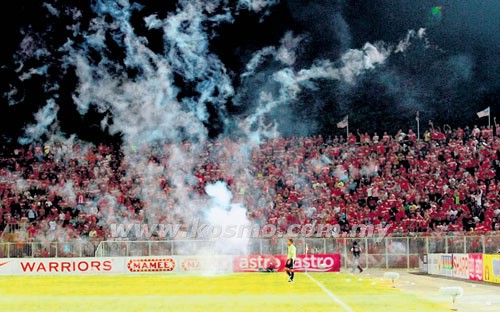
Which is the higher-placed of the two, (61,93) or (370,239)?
(61,93)

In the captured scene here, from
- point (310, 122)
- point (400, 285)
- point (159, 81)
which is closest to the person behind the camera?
point (400, 285)

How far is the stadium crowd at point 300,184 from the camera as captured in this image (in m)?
44.2

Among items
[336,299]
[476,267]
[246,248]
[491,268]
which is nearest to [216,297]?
[336,299]

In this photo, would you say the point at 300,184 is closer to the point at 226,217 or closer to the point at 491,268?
the point at 226,217

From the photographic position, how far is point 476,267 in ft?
111

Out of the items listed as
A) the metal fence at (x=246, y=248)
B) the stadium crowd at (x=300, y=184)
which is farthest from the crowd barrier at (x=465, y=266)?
the stadium crowd at (x=300, y=184)

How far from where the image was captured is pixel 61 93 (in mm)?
55250

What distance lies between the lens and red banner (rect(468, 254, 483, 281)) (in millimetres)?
33188

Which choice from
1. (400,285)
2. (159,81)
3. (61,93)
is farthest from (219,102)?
(400,285)

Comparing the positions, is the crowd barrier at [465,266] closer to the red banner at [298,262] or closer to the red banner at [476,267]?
the red banner at [476,267]

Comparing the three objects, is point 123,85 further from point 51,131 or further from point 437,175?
point 437,175

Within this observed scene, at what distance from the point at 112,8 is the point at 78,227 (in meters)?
14.0

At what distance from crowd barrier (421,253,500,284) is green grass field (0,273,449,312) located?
4.31 meters

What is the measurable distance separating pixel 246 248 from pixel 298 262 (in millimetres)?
3200
